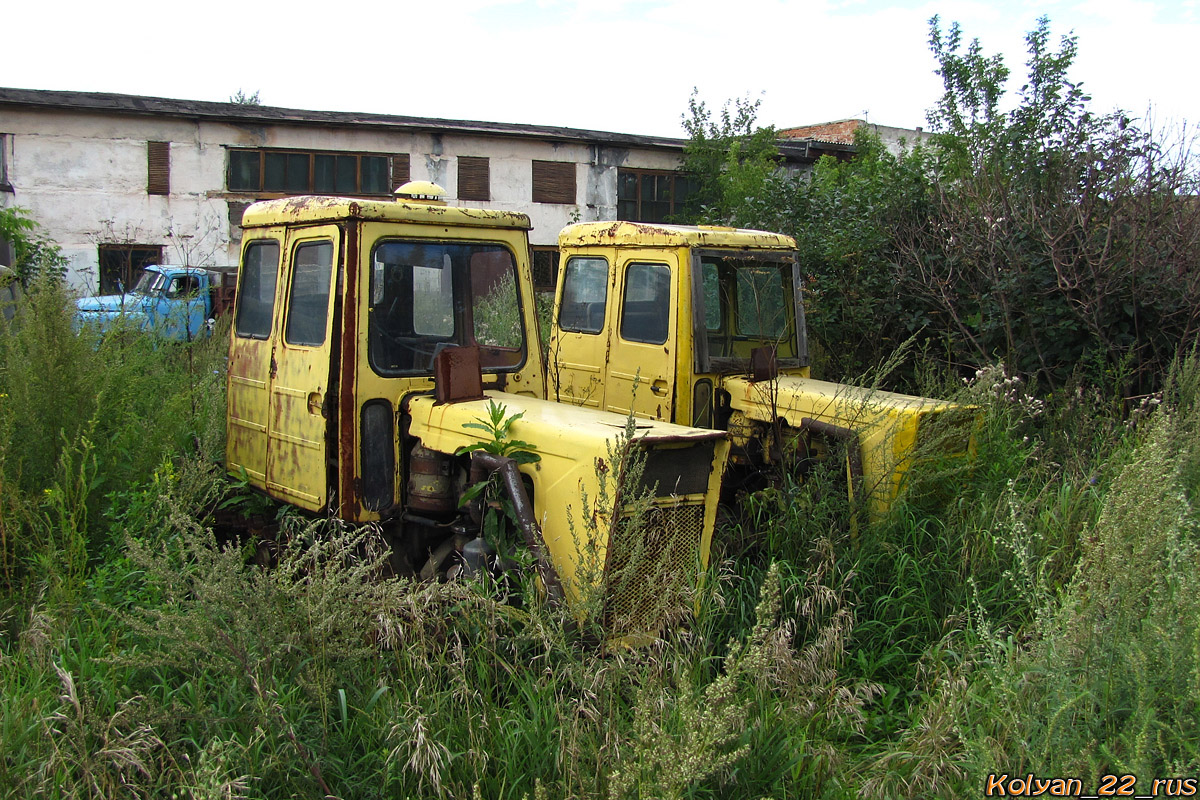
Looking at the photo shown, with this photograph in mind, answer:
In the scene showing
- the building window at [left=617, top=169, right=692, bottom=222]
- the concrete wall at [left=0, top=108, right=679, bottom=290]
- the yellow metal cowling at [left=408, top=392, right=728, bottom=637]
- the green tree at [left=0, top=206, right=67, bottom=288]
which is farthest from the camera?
the building window at [left=617, top=169, right=692, bottom=222]

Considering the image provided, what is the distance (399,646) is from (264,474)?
6.32ft

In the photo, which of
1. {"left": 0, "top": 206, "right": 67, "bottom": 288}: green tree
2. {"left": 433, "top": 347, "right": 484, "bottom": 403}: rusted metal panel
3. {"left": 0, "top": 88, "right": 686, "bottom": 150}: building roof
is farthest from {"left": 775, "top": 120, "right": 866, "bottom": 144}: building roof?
{"left": 433, "top": 347, "right": 484, "bottom": 403}: rusted metal panel

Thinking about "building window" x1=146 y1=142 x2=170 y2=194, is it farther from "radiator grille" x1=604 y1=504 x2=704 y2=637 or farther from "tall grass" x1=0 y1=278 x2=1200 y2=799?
"radiator grille" x1=604 y1=504 x2=704 y2=637

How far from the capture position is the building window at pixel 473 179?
60.3 feet

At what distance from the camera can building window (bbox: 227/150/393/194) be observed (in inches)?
671

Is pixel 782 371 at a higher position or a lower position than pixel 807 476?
higher

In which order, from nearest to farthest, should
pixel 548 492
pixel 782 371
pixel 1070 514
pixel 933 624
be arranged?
1. pixel 548 492
2. pixel 933 624
3. pixel 1070 514
4. pixel 782 371

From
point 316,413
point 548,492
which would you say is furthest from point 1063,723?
point 316,413

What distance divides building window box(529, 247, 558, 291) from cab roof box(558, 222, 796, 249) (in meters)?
10.9

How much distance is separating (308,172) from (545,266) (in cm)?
497

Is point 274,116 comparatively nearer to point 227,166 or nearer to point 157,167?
point 227,166

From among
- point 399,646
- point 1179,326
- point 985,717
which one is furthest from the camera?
point 1179,326

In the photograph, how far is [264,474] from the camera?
4793 millimetres

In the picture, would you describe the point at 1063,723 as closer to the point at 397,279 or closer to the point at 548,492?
the point at 548,492
